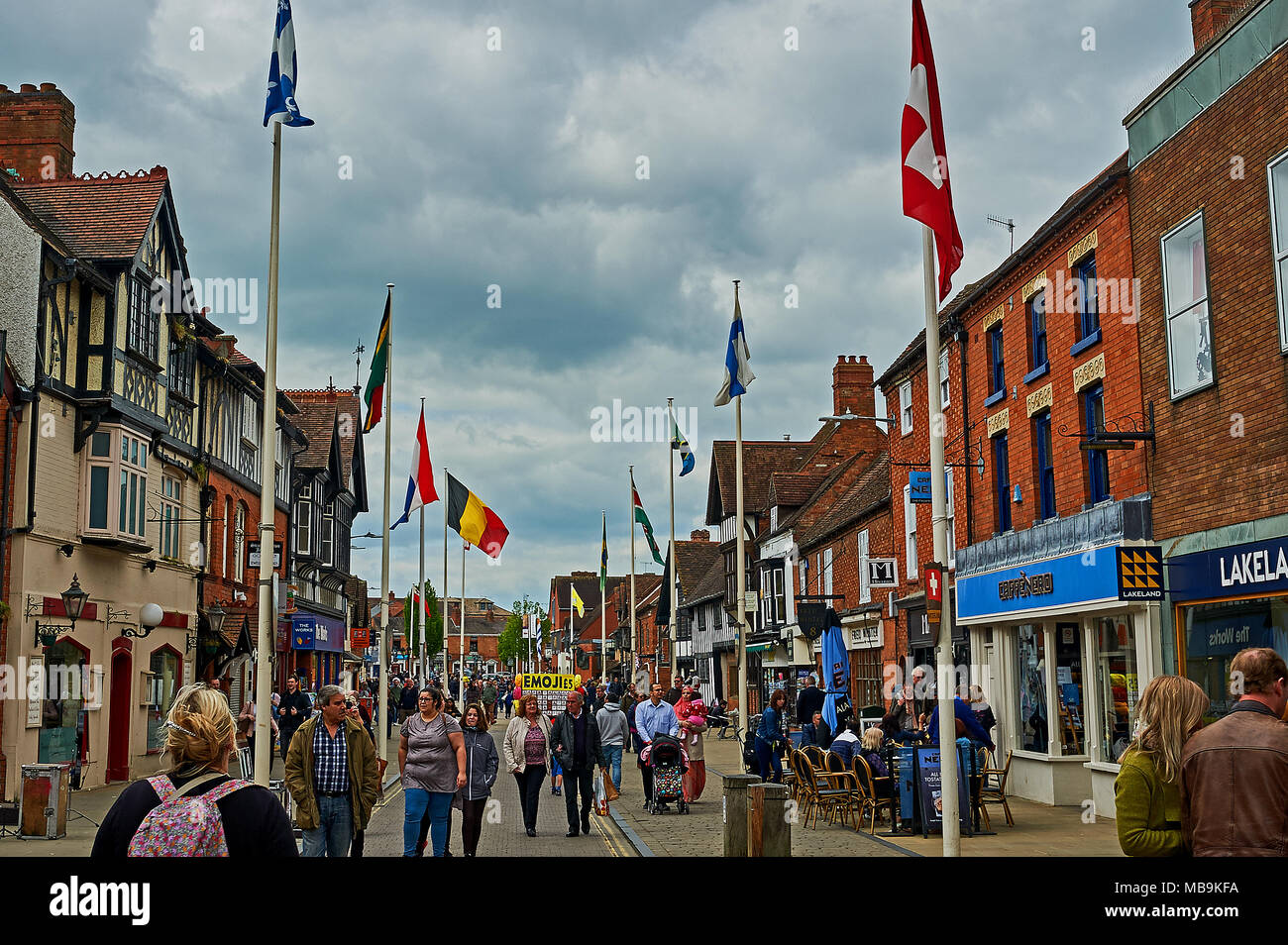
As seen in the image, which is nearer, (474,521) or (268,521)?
(268,521)

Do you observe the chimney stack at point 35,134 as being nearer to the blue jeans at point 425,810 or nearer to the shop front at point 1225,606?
the blue jeans at point 425,810

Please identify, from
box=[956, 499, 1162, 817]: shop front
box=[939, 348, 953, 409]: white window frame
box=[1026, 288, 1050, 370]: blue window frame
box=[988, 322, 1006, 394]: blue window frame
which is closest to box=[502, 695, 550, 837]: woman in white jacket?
box=[956, 499, 1162, 817]: shop front

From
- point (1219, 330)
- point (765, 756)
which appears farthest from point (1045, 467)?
point (765, 756)

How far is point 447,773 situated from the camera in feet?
37.6

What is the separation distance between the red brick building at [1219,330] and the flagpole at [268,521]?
11098mm

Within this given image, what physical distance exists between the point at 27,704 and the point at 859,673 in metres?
21.1

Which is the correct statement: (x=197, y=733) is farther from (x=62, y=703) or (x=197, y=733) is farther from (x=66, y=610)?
(x=62, y=703)

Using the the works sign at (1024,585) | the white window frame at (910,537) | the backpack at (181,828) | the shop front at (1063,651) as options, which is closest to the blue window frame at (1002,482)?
the shop front at (1063,651)

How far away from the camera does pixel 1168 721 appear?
505 centimetres

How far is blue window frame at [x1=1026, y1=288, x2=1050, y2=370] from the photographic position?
20.0 metres

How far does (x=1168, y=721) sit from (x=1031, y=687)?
1629 cm

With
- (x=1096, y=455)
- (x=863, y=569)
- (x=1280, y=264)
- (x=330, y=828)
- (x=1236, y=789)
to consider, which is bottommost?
(x=330, y=828)
